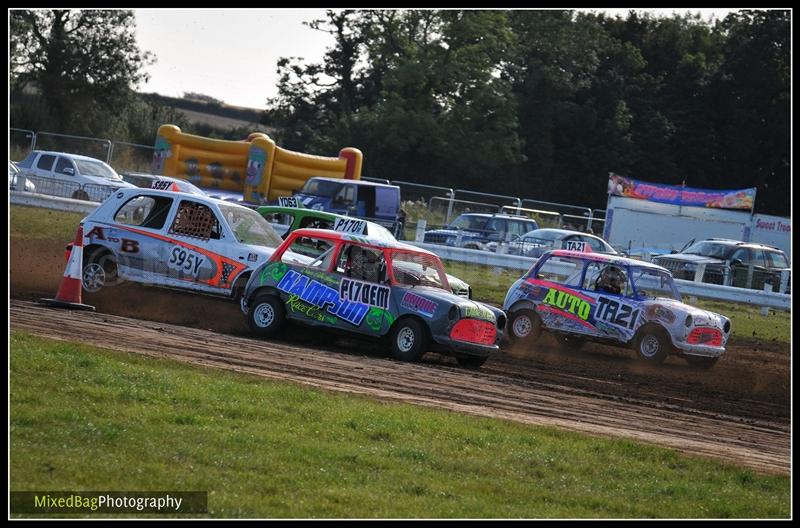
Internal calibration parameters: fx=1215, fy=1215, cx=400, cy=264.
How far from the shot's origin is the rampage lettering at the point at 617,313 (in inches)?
698

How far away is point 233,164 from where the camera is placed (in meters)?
36.9

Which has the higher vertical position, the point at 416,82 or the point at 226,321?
the point at 416,82

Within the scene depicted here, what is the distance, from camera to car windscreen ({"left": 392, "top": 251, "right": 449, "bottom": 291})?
49.2ft

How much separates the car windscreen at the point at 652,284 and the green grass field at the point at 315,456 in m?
8.19

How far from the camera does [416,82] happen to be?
53344 millimetres

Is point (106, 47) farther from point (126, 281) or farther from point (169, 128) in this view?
point (126, 281)

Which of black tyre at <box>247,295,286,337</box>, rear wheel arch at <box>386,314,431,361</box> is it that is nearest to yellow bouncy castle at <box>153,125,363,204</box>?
black tyre at <box>247,295,286,337</box>

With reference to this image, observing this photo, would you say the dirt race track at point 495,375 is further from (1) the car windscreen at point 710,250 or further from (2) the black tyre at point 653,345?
(1) the car windscreen at point 710,250

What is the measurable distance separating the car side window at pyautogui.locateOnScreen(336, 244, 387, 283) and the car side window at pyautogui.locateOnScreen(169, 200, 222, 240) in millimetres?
2545

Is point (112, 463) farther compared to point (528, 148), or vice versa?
point (528, 148)

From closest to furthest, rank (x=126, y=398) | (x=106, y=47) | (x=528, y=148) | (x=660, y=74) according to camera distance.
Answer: (x=126, y=398) → (x=106, y=47) → (x=528, y=148) → (x=660, y=74)

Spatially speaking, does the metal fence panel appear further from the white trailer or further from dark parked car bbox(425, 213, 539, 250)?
the white trailer
